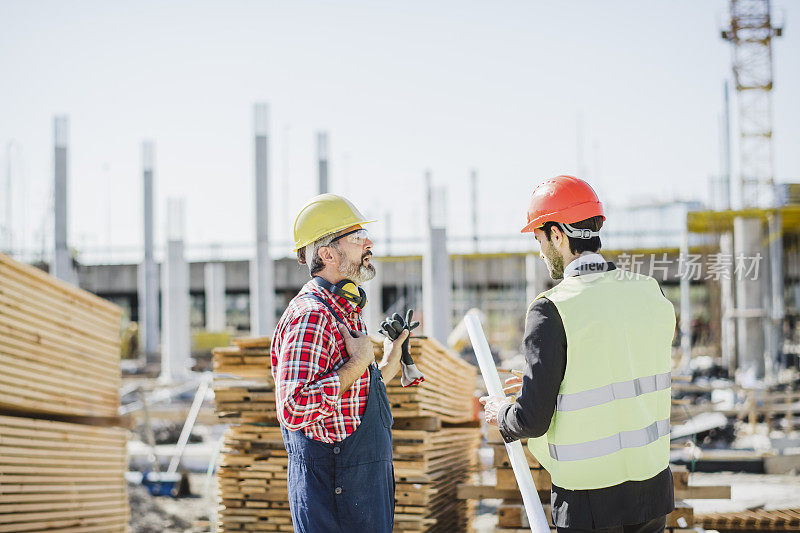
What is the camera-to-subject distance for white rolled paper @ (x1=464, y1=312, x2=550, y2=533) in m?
2.89

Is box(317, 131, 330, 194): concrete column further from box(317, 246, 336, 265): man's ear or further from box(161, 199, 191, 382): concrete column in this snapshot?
box(317, 246, 336, 265): man's ear

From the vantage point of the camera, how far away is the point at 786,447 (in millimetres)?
12797

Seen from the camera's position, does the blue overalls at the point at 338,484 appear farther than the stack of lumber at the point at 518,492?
No

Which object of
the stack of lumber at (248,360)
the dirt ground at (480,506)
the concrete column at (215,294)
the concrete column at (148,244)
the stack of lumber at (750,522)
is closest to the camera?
the stack of lumber at (248,360)

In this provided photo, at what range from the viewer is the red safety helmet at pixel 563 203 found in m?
2.81

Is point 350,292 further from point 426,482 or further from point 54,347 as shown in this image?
point 54,347

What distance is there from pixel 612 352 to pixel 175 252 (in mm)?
16395

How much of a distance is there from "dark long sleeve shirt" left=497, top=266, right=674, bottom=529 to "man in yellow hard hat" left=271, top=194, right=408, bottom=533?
64 cm

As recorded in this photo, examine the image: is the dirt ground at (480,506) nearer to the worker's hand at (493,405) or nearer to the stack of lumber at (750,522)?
the stack of lumber at (750,522)

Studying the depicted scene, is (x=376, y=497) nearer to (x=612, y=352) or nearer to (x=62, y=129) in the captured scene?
(x=612, y=352)

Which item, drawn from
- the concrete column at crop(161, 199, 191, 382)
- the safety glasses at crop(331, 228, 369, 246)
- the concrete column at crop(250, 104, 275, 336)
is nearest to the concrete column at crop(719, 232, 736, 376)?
the concrete column at crop(250, 104, 275, 336)

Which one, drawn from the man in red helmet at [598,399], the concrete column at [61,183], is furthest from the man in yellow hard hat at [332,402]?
the concrete column at [61,183]

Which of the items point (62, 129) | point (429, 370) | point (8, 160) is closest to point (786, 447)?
point (429, 370)

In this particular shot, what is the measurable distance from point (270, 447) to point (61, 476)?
1.42 m
